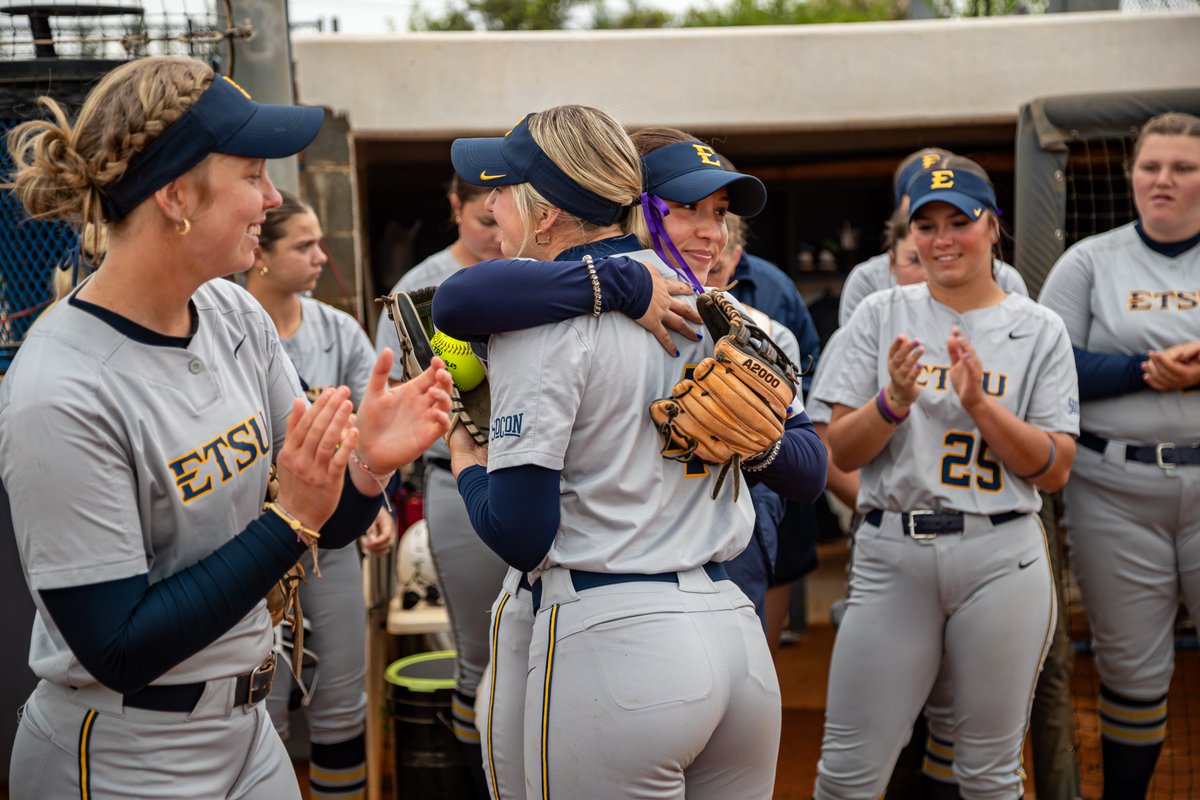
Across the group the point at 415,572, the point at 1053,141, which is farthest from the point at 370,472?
the point at 415,572

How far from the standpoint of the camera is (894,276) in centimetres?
439

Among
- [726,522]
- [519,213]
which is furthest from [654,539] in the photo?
[519,213]

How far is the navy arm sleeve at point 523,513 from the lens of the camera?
1798 millimetres

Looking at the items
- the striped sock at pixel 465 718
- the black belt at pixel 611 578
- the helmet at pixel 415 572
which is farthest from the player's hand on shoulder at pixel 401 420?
the helmet at pixel 415 572

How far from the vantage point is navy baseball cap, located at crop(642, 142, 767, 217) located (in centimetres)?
215

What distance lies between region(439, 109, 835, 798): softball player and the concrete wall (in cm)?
362

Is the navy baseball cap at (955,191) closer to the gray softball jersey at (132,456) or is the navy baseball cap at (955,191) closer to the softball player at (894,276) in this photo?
the softball player at (894,276)

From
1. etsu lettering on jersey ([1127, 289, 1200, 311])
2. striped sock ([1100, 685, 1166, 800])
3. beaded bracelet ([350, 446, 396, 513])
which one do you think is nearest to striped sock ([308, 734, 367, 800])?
beaded bracelet ([350, 446, 396, 513])

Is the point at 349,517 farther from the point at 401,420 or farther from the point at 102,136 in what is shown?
the point at 102,136

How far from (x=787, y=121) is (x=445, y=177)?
2720 millimetres

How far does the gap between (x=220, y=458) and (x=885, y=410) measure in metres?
1.89

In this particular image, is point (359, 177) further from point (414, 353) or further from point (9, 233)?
point (414, 353)

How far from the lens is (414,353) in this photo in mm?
2311

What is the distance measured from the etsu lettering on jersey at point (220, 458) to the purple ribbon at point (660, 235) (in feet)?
2.53
